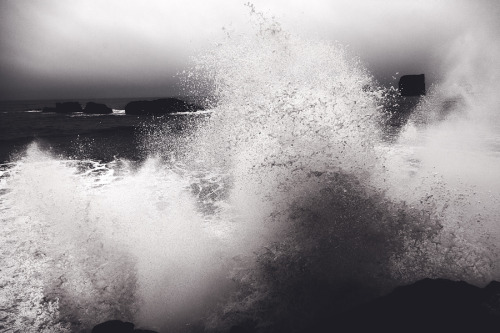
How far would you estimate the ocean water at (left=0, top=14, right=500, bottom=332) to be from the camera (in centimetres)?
487

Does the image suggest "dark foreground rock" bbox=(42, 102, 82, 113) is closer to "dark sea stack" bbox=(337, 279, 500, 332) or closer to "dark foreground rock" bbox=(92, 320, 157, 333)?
"dark foreground rock" bbox=(92, 320, 157, 333)

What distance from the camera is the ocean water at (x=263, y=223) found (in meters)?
4.87

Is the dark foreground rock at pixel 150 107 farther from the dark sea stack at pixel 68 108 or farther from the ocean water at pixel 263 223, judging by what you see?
the ocean water at pixel 263 223

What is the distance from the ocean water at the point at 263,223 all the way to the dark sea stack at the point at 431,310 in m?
0.42

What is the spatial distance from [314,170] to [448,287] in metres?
3.72

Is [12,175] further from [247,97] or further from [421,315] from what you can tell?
[421,315]

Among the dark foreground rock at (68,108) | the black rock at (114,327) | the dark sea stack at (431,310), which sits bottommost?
the dark foreground rock at (68,108)

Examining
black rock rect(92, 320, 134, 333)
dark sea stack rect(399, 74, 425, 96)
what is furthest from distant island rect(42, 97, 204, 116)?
dark sea stack rect(399, 74, 425, 96)

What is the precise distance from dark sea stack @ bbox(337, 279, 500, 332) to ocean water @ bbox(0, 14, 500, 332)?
42 cm

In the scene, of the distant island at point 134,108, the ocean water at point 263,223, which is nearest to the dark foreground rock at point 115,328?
the ocean water at point 263,223

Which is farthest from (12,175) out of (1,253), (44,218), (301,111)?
(301,111)

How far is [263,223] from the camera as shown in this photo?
6891mm

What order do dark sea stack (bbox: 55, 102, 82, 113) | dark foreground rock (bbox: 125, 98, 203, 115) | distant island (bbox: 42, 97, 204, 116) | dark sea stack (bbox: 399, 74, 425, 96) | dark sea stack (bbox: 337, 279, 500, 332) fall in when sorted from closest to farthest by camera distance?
dark sea stack (bbox: 337, 279, 500, 332) < distant island (bbox: 42, 97, 204, 116) < dark foreground rock (bbox: 125, 98, 203, 115) < dark sea stack (bbox: 55, 102, 82, 113) < dark sea stack (bbox: 399, 74, 425, 96)

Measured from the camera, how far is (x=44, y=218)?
8.08 m
